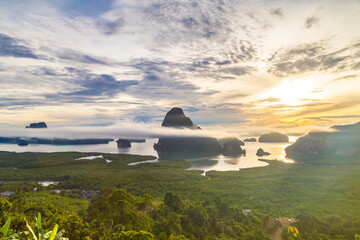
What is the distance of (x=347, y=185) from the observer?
7569cm

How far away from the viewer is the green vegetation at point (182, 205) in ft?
82.3

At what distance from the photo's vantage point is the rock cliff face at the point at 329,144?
16862 centimetres

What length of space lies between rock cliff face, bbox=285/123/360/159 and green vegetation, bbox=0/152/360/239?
89575 millimetres

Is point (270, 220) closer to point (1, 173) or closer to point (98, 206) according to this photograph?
point (98, 206)

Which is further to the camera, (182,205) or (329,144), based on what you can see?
(329,144)

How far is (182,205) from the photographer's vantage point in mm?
37469

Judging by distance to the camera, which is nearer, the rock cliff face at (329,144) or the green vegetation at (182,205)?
the green vegetation at (182,205)

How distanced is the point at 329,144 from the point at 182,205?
648ft

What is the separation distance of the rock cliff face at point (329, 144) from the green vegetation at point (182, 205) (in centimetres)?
8957

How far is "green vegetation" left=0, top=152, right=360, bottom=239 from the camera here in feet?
82.3

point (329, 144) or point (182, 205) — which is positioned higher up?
point (329, 144)

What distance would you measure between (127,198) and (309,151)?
673 feet

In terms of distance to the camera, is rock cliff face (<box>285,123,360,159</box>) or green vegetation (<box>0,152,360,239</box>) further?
rock cliff face (<box>285,123,360,159</box>)

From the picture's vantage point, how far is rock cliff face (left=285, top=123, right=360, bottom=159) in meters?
169
